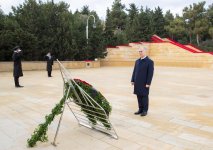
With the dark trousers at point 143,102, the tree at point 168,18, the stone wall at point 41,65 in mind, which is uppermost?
the tree at point 168,18

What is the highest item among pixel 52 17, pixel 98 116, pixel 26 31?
pixel 52 17

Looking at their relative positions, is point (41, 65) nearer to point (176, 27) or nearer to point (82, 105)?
point (82, 105)

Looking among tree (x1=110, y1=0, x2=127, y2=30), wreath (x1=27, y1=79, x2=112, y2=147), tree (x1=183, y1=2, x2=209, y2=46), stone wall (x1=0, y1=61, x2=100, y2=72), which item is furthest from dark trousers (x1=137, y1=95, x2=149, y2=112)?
tree (x1=110, y1=0, x2=127, y2=30)

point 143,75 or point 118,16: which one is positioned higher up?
point 118,16

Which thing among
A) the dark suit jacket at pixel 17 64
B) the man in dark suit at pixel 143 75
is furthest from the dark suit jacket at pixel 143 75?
the dark suit jacket at pixel 17 64

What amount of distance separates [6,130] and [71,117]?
149 cm

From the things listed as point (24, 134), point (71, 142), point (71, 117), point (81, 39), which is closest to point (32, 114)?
point (71, 117)

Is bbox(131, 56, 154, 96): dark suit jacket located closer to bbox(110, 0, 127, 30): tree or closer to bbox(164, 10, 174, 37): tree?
bbox(164, 10, 174, 37): tree

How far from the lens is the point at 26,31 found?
19156 mm

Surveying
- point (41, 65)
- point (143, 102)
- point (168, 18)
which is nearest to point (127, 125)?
point (143, 102)

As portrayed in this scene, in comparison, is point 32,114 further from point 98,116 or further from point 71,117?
point 98,116

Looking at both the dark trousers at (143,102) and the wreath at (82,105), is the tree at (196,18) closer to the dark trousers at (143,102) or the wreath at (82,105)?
the dark trousers at (143,102)

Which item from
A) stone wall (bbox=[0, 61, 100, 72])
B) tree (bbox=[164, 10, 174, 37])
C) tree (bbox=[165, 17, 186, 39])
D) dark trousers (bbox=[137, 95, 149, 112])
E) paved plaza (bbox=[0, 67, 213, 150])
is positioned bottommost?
paved plaza (bbox=[0, 67, 213, 150])

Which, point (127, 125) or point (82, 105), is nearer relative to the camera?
point (82, 105)
